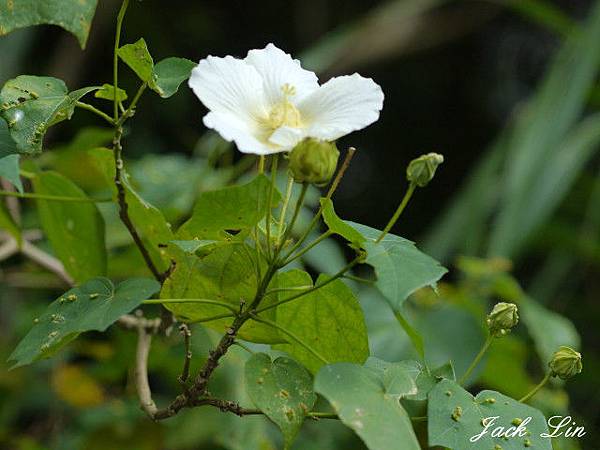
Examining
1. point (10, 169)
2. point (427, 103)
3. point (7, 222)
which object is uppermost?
point (10, 169)

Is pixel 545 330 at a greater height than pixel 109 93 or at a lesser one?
lesser

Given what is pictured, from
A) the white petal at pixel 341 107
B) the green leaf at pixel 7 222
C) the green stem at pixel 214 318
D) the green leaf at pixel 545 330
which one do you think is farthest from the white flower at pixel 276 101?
the green leaf at pixel 545 330

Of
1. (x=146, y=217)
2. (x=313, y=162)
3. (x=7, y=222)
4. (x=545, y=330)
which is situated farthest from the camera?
(x=545, y=330)

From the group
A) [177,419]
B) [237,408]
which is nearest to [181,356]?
[177,419]

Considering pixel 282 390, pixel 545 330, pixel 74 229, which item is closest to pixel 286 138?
pixel 282 390

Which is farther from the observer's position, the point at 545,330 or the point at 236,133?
the point at 545,330

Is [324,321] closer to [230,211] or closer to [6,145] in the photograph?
[230,211]
